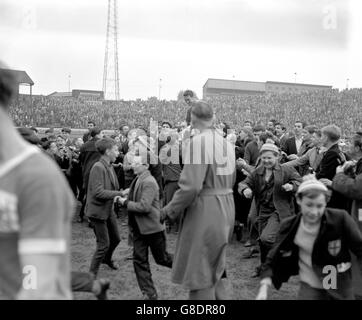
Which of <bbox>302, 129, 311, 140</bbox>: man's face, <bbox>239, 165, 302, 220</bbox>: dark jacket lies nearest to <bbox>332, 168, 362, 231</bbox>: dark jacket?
<bbox>239, 165, 302, 220</bbox>: dark jacket

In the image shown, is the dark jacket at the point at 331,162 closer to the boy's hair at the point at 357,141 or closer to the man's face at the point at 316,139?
the boy's hair at the point at 357,141

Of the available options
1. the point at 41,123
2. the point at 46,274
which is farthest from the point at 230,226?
the point at 41,123

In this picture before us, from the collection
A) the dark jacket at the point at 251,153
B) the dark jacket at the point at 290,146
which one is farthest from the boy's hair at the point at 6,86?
the dark jacket at the point at 290,146

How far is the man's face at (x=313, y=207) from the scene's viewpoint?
10.5 feet

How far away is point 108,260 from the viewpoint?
20.7 feet

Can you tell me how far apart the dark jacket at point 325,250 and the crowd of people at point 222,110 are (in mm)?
28417

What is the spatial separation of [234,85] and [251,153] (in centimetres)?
6863

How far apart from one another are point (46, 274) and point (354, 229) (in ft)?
7.78

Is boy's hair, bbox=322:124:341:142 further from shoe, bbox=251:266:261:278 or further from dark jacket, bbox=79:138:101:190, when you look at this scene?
dark jacket, bbox=79:138:101:190

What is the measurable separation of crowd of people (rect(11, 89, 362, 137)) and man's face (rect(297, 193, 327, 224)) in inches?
1123

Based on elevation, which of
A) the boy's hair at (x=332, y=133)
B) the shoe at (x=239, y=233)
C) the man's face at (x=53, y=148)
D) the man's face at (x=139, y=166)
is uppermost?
the boy's hair at (x=332, y=133)

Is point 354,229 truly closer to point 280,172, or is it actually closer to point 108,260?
point 280,172

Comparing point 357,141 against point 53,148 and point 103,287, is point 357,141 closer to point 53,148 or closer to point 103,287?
point 103,287

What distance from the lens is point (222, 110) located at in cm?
3722
